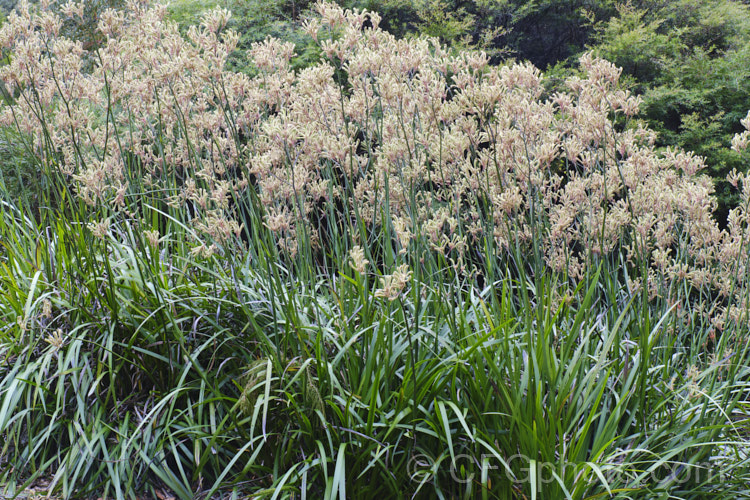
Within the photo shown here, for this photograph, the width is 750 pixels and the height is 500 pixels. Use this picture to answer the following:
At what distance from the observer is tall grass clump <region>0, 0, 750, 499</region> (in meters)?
2.74

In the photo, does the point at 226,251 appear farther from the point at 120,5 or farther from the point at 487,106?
the point at 120,5

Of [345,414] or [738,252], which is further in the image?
[738,252]

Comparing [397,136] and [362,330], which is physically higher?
[397,136]

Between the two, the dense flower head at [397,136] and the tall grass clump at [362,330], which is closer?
the tall grass clump at [362,330]

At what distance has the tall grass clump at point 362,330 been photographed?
8.98 ft

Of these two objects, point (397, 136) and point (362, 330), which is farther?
point (397, 136)

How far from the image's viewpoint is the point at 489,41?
8.93m

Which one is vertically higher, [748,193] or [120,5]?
[120,5]

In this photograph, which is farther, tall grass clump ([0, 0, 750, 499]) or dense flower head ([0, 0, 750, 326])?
dense flower head ([0, 0, 750, 326])

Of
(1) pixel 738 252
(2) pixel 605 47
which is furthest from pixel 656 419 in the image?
(2) pixel 605 47

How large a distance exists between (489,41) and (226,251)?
706 cm

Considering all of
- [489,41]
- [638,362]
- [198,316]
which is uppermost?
[489,41]

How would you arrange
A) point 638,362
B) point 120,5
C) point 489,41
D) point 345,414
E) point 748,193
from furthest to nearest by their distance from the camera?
point 489,41 < point 120,5 < point 748,193 < point 638,362 < point 345,414

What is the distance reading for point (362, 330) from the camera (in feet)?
9.50
